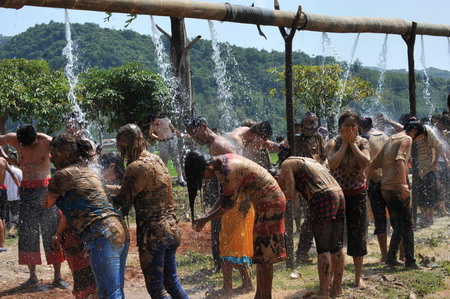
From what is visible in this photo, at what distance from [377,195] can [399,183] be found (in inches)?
34.9

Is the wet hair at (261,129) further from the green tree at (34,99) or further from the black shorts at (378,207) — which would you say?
the green tree at (34,99)

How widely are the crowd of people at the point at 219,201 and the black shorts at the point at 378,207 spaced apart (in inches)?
0.6

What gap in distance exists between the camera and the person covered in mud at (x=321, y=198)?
5.73 metres

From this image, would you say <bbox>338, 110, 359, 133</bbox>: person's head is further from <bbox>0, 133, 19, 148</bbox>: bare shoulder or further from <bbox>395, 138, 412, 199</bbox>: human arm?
<bbox>0, 133, 19, 148</bbox>: bare shoulder

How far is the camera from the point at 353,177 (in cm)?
647

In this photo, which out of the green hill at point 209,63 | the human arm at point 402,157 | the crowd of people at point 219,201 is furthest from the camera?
the green hill at point 209,63

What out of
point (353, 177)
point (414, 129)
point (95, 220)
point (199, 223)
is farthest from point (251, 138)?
point (95, 220)

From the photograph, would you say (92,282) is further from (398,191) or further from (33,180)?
(398,191)

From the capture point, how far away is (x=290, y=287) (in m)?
6.71

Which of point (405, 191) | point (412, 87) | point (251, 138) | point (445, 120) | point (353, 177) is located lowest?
point (405, 191)

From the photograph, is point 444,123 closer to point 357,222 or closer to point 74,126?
point 357,222

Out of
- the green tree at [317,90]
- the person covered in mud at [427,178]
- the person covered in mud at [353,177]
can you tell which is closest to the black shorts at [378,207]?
the person covered in mud at [353,177]

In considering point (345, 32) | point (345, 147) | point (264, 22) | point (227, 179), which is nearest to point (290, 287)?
point (345, 147)

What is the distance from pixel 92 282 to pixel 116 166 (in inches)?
70.6
